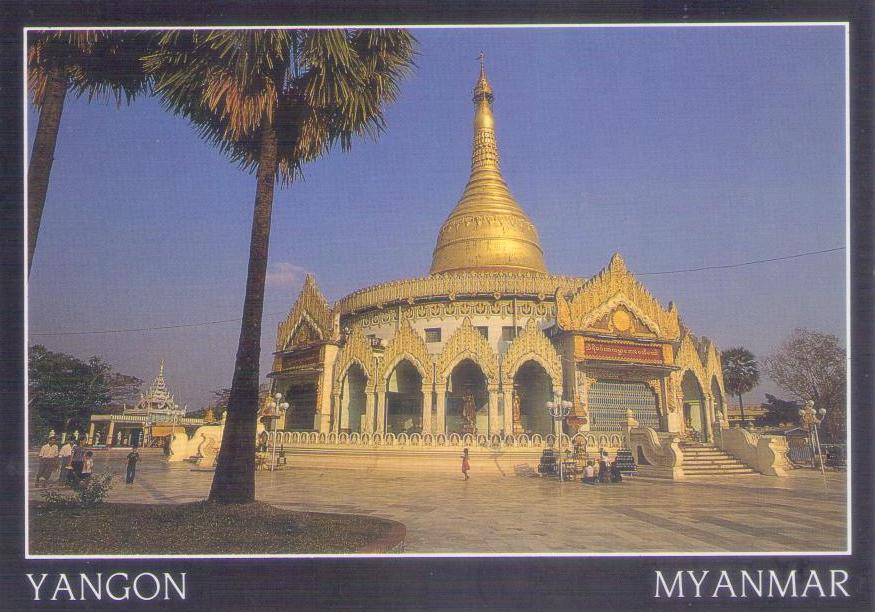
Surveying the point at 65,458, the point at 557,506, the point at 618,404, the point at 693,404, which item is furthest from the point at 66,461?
the point at 693,404

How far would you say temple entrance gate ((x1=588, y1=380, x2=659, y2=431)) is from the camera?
2014 cm

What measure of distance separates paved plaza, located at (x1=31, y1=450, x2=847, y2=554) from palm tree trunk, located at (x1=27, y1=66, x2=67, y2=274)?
4.19 metres

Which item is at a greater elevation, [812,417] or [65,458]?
[812,417]

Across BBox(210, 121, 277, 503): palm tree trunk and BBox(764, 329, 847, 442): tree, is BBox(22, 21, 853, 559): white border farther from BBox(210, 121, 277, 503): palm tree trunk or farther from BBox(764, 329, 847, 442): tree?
BBox(764, 329, 847, 442): tree

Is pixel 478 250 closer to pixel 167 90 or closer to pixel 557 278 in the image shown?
pixel 557 278

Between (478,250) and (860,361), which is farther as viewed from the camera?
(478,250)

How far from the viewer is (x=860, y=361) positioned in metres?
6.87

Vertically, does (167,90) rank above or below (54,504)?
above

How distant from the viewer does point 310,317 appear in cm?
2523

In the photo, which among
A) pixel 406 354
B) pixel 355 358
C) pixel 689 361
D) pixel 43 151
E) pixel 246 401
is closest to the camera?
pixel 246 401

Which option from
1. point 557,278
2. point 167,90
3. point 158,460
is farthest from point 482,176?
point 167,90

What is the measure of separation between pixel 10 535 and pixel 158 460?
1529 centimetres

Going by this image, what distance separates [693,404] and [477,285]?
32.2 ft

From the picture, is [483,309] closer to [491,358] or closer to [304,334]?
[491,358]
